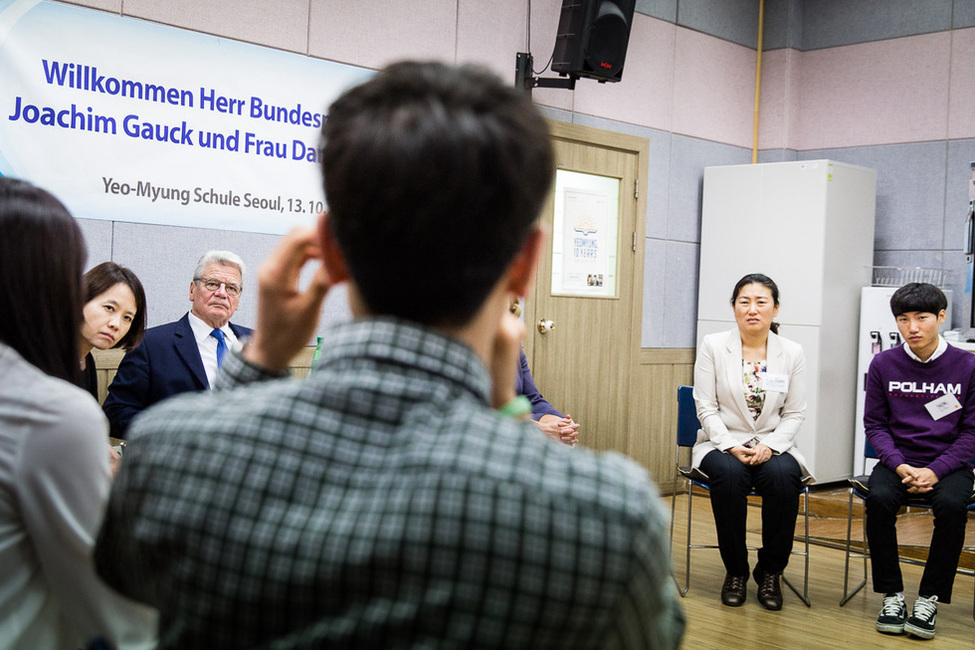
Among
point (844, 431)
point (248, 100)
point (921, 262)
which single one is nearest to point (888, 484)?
point (844, 431)

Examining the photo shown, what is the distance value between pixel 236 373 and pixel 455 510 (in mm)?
325

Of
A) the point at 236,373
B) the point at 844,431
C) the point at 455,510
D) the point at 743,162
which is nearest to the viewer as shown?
the point at 455,510

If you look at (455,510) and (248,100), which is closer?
(455,510)

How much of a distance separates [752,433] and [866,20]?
3.55 meters

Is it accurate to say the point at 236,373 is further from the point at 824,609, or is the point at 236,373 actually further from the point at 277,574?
the point at 824,609

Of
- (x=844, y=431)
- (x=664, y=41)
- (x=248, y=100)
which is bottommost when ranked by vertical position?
(x=844, y=431)

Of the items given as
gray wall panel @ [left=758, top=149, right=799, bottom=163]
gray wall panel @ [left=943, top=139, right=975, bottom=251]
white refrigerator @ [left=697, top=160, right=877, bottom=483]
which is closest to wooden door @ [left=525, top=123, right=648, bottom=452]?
white refrigerator @ [left=697, top=160, right=877, bottom=483]

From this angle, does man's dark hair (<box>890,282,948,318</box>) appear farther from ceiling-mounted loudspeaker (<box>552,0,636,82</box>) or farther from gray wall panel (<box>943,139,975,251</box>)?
gray wall panel (<box>943,139,975,251</box>)

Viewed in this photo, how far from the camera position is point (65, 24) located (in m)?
3.81

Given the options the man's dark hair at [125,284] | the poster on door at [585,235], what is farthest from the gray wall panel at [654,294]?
the man's dark hair at [125,284]

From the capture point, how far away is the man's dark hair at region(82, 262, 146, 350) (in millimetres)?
3156

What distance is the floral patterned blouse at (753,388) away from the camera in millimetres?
4336

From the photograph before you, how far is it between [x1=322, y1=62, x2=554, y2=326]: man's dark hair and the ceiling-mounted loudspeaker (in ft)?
14.9

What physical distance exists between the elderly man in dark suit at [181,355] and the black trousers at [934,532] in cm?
266
